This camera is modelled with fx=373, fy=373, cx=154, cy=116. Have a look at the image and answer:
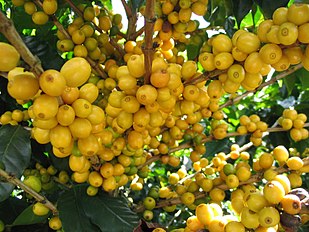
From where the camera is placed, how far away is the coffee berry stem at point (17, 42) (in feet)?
3.53

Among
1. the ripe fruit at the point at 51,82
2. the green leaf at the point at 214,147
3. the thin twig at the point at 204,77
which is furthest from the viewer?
the green leaf at the point at 214,147

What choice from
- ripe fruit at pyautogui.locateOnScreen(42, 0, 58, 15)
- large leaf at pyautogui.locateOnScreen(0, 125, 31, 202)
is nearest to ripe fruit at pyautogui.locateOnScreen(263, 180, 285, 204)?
large leaf at pyautogui.locateOnScreen(0, 125, 31, 202)

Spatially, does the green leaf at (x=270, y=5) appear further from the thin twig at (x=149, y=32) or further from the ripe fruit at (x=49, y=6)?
the ripe fruit at (x=49, y=6)

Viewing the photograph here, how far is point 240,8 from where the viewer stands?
2.12 m

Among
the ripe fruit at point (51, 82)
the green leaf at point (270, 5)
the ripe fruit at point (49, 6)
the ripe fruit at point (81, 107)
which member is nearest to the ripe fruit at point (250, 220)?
the ripe fruit at point (81, 107)

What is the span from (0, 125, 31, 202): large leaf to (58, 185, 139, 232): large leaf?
0.33 meters

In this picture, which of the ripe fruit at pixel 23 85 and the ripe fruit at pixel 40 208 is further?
the ripe fruit at pixel 40 208

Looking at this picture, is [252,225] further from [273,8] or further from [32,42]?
[32,42]

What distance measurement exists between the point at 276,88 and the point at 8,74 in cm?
382

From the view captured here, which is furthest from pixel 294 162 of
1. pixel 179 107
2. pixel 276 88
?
pixel 276 88

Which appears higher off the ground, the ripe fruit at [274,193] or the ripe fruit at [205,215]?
the ripe fruit at [274,193]

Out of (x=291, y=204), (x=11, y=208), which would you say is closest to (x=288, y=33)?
(x=291, y=204)

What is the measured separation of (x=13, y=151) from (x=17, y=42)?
44.4 inches

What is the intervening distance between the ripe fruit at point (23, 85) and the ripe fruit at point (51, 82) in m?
0.05
